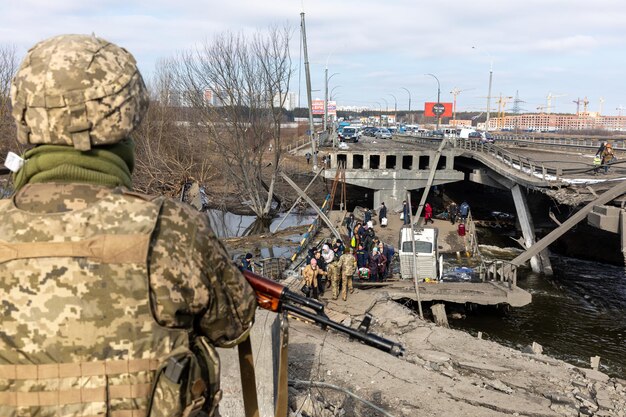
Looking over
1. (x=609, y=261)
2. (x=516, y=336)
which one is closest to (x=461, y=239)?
(x=609, y=261)

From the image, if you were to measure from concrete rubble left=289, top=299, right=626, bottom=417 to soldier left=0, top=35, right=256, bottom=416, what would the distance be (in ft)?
15.9

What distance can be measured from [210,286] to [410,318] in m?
13.1

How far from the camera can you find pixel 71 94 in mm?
1981

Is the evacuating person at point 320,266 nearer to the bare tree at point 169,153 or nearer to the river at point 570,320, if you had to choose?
the river at point 570,320

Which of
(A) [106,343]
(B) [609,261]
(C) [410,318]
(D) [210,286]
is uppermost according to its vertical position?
(D) [210,286]

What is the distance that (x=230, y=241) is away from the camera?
1144 inches

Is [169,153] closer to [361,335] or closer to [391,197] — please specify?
[391,197]

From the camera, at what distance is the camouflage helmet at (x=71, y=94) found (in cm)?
198

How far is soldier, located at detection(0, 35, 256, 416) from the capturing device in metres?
1.88

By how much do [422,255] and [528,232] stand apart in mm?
12744

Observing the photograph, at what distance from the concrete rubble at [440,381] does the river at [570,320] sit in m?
4.45

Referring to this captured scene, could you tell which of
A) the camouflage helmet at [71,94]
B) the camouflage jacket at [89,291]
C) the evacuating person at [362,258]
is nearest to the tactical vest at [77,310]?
the camouflage jacket at [89,291]

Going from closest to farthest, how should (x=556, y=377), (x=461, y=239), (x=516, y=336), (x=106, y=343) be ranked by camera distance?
(x=106, y=343) → (x=556, y=377) → (x=516, y=336) → (x=461, y=239)

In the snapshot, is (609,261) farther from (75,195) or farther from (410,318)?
(75,195)
